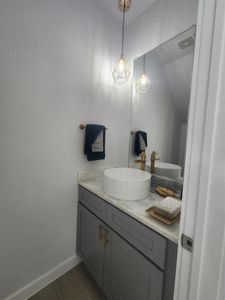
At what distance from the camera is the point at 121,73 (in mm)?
1518

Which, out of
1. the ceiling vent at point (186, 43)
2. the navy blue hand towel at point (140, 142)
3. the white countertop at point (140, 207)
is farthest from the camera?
the navy blue hand towel at point (140, 142)

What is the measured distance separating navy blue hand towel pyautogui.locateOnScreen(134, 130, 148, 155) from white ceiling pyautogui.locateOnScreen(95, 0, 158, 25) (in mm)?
1102

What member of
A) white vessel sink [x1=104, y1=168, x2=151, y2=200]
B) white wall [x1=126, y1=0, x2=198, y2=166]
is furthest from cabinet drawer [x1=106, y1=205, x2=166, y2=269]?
white wall [x1=126, y1=0, x2=198, y2=166]

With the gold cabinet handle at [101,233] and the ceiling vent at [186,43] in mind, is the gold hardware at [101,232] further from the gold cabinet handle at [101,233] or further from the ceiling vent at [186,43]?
the ceiling vent at [186,43]

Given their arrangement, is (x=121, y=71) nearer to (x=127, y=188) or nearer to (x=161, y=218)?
(x=127, y=188)

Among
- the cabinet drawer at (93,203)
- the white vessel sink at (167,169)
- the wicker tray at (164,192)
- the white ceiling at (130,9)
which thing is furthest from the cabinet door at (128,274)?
the white ceiling at (130,9)

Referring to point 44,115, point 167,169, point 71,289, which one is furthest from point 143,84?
point 71,289

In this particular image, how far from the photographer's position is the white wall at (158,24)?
1.18 m

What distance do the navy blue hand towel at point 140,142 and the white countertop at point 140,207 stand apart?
0.46m

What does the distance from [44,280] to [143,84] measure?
1922 mm

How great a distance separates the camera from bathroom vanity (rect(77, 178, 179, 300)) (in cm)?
79

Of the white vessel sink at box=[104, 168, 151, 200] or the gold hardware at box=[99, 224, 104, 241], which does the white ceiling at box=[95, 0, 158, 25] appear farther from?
the gold hardware at box=[99, 224, 104, 241]

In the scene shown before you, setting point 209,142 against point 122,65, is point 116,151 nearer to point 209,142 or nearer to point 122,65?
point 122,65

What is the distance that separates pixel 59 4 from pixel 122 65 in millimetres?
632
